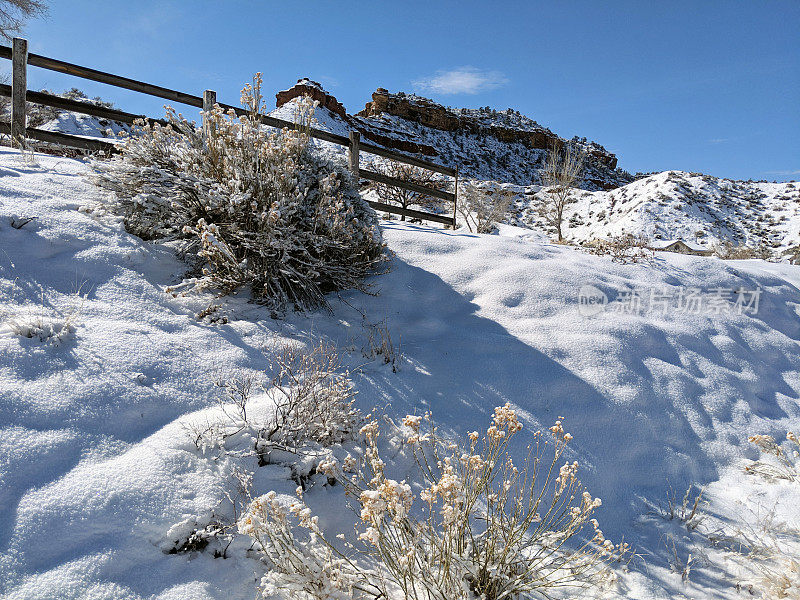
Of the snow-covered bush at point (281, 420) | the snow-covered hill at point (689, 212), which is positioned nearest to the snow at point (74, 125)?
the snow-covered bush at point (281, 420)

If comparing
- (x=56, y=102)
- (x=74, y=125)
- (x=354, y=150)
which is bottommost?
(x=56, y=102)

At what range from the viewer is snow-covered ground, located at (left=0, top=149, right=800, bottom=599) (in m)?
1.78

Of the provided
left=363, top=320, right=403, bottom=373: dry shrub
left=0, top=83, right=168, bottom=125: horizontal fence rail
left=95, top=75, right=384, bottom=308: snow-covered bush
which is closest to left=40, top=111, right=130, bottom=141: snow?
left=0, top=83, right=168, bottom=125: horizontal fence rail

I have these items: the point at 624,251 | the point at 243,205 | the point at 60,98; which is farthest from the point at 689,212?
the point at 60,98

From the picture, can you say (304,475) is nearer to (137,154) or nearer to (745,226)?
(137,154)

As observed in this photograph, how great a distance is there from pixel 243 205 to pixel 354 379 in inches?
71.4

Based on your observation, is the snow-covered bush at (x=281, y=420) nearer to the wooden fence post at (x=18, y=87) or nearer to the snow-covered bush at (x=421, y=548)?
the snow-covered bush at (x=421, y=548)

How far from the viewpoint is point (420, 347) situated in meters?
3.59

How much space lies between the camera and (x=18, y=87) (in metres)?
4.91

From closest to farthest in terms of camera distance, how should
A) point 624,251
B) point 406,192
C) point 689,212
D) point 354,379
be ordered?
point 354,379 < point 624,251 < point 406,192 < point 689,212

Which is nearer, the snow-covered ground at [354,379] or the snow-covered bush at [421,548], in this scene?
the snow-covered bush at [421,548]

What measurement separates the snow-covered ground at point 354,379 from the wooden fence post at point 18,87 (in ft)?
2.49

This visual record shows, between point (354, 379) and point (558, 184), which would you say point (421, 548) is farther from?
point (558, 184)

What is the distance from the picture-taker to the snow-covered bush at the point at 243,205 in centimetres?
367
